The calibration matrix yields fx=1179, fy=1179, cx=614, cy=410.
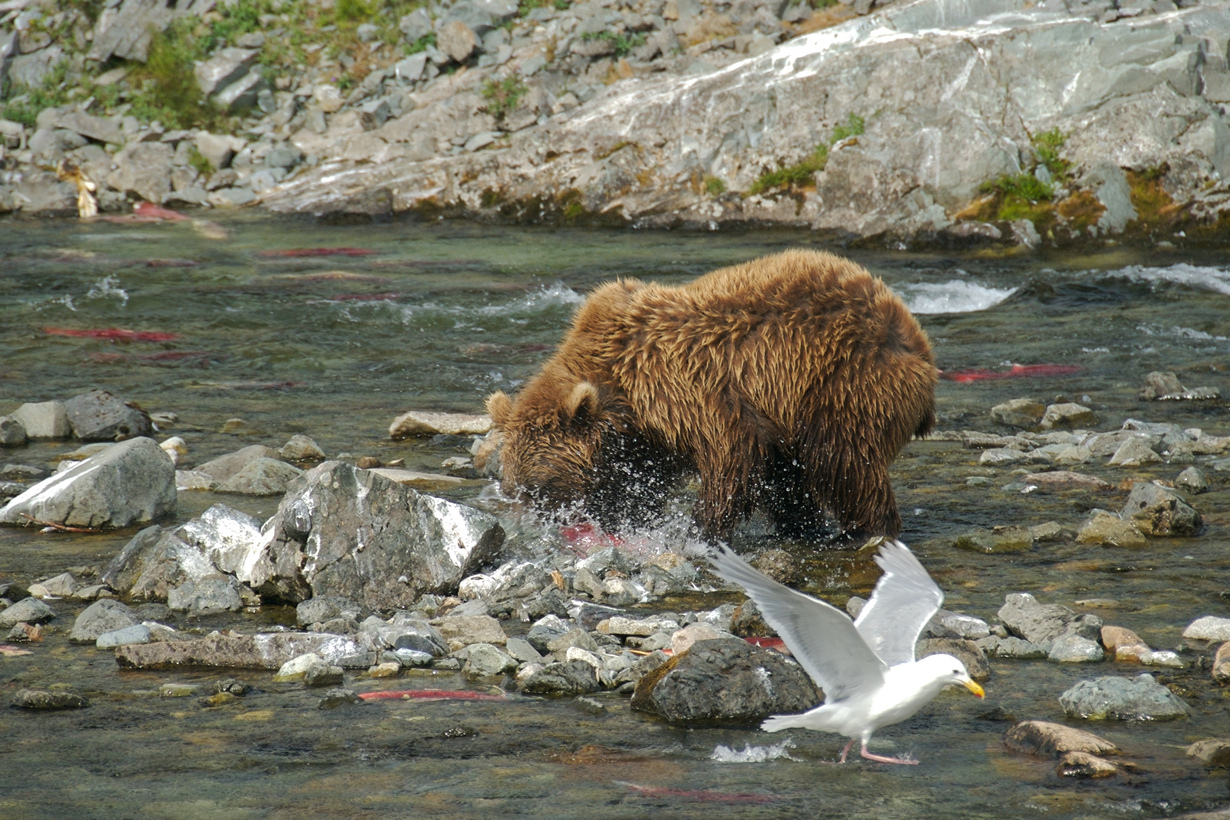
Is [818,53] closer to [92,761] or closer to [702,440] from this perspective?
[702,440]

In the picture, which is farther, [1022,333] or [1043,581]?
[1022,333]

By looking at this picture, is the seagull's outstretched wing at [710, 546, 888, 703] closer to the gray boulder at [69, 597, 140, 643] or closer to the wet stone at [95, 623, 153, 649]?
the wet stone at [95, 623, 153, 649]

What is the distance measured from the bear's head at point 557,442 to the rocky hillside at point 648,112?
11031mm

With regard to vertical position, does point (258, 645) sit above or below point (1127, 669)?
above

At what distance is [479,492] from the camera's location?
666 cm

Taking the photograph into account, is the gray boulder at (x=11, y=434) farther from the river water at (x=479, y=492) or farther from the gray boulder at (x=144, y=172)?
the gray boulder at (x=144, y=172)

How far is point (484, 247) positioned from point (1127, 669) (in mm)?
13240

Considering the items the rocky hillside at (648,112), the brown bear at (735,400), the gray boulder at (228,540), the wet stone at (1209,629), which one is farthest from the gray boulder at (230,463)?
the rocky hillside at (648,112)

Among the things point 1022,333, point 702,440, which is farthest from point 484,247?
point 702,440

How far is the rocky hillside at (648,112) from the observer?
16.0 m

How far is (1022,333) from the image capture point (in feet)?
37.2

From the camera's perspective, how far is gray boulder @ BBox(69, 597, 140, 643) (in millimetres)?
4320

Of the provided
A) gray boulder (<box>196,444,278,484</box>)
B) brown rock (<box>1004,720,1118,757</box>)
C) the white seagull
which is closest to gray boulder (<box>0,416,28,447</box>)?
gray boulder (<box>196,444,278,484</box>)

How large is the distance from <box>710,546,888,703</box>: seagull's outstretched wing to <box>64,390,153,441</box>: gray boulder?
581 centimetres
